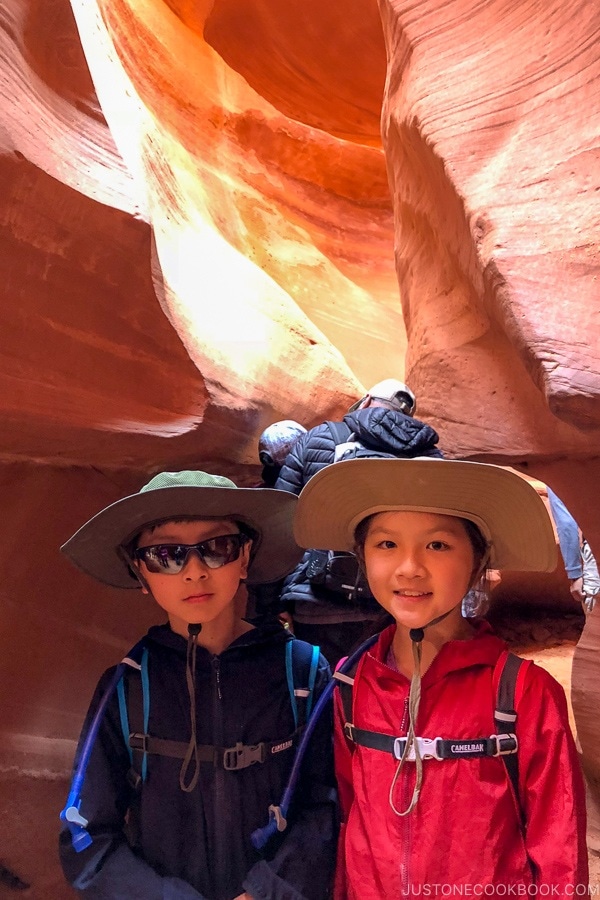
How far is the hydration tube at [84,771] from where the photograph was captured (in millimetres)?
1271

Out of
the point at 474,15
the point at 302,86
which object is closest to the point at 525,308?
the point at 474,15

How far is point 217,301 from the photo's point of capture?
126 inches

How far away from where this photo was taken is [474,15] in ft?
7.55

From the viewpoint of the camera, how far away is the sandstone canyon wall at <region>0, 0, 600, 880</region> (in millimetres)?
1799

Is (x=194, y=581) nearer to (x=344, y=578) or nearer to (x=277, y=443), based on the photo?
(x=344, y=578)

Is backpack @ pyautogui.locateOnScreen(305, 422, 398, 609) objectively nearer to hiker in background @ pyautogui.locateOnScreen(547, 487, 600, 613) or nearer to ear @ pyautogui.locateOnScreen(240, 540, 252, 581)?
ear @ pyautogui.locateOnScreen(240, 540, 252, 581)

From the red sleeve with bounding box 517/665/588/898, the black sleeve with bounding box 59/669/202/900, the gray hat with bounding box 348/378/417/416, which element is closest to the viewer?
the red sleeve with bounding box 517/665/588/898

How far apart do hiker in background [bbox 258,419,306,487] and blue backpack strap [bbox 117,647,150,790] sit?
1306 millimetres

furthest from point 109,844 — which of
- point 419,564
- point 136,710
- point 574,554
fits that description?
point 574,554

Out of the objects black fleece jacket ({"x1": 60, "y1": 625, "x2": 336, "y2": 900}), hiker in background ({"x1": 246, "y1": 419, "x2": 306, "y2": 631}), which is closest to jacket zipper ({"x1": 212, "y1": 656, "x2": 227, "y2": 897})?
black fleece jacket ({"x1": 60, "y1": 625, "x2": 336, "y2": 900})

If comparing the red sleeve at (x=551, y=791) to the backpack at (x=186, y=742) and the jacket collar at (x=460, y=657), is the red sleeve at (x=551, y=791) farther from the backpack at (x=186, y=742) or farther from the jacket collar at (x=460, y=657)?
the backpack at (x=186, y=742)

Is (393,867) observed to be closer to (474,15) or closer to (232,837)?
(232,837)

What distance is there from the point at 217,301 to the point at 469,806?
2.55 metres

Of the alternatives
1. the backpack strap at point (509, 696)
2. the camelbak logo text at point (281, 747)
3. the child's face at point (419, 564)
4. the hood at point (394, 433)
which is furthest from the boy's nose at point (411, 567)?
the hood at point (394, 433)
